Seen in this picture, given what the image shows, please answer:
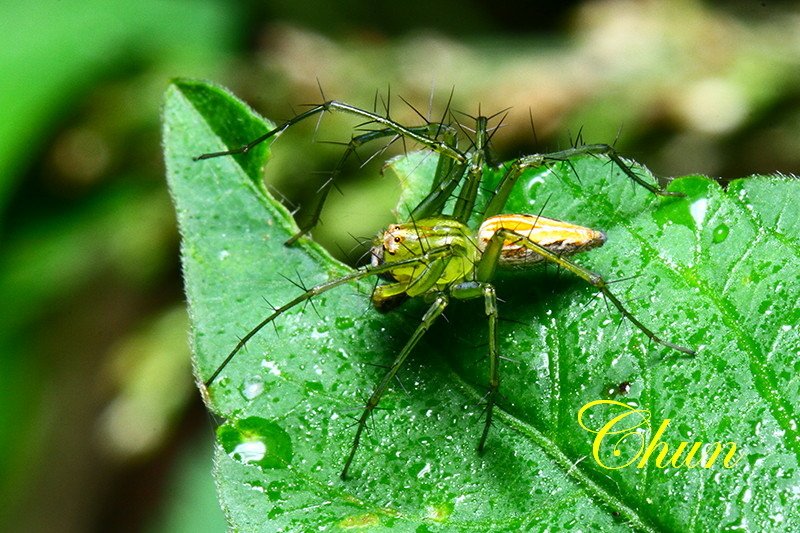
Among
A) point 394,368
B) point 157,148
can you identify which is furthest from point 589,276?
point 157,148

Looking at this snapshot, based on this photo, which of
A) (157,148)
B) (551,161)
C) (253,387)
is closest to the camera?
(253,387)

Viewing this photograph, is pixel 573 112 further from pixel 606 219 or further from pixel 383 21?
pixel 606 219

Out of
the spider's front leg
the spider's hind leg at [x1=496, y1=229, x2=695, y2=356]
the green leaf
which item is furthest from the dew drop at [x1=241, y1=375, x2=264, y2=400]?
the spider's hind leg at [x1=496, y1=229, x2=695, y2=356]

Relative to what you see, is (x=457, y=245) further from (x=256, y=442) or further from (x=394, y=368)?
(x=256, y=442)

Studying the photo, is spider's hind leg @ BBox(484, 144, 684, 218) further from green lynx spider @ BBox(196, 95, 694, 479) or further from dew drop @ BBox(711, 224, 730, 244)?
dew drop @ BBox(711, 224, 730, 244)

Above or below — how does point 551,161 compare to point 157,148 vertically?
above

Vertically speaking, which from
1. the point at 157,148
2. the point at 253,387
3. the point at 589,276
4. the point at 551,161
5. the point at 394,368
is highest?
the point at 551,161
